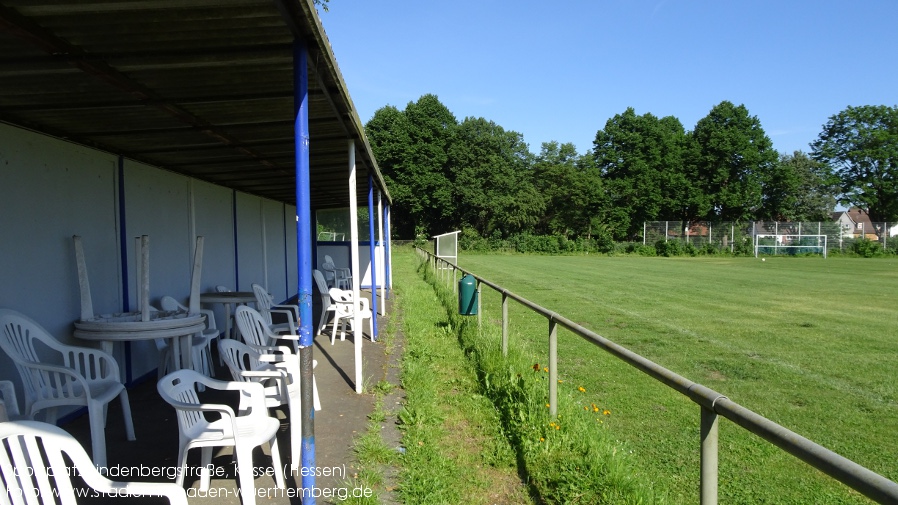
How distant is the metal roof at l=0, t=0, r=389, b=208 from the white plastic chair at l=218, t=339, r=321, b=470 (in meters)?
1.72

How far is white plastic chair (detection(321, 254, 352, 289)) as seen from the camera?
1425cm

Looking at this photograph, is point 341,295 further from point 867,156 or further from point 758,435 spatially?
point 867,156

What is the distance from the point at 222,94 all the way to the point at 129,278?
9.25 ft

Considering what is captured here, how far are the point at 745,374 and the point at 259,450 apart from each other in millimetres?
5397

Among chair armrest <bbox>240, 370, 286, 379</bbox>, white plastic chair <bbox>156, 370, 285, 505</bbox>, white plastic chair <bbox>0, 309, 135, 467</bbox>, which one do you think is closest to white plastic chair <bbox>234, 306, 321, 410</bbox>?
chair armrest <bbox>240, 370, 286, 379</bbox>

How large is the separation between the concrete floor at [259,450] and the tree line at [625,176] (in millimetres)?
46093

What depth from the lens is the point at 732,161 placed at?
56500 mm

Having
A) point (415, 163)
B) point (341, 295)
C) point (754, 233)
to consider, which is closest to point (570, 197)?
point (415, 163)

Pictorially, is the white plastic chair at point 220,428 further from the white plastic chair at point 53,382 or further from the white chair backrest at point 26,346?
the white chair backrest at point 26,346

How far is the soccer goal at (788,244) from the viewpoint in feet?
149

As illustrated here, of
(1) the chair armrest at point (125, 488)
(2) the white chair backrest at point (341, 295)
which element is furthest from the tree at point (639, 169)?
(1) the chair armrest at point (125, 488)

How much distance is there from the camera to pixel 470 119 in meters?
57.8

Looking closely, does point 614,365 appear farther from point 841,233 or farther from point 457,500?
point 841,233

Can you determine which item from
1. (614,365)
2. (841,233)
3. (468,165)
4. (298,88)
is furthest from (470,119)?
(298,88)
